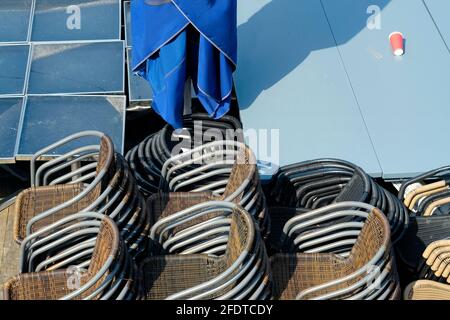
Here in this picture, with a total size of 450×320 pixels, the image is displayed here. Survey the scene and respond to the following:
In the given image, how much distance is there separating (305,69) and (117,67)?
4.68ft

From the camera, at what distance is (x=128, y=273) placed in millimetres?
4461

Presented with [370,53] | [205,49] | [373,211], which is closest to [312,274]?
[373,211]

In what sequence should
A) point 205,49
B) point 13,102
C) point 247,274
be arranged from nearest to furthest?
point 247,274 < point 205,49 < point 13,102

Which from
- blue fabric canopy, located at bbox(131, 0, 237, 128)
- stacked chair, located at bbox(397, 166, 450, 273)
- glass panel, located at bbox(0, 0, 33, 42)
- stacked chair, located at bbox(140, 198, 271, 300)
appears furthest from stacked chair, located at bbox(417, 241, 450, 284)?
glass panel, located at bbox(0, 0, 33, 42)

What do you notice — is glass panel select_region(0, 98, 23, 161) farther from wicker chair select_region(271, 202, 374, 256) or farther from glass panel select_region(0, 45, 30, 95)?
wicker chair select_region(271, 202, 374, 256)

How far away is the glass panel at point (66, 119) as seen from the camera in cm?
588

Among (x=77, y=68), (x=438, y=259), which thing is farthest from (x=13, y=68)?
(x=438, y=259)

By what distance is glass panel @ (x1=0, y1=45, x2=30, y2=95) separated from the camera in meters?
6.29

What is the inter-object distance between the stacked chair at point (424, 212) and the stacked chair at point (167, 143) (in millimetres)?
1215

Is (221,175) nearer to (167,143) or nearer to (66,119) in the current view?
(167,143)

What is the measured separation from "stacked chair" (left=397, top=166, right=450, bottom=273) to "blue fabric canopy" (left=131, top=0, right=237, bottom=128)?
53.9 inches

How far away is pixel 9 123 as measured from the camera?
6.00m

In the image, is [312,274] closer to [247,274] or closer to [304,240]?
[304,240]

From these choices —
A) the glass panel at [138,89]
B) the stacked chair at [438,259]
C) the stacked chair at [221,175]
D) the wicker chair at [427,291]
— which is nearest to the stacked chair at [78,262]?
the stacked chair at [221,175]
